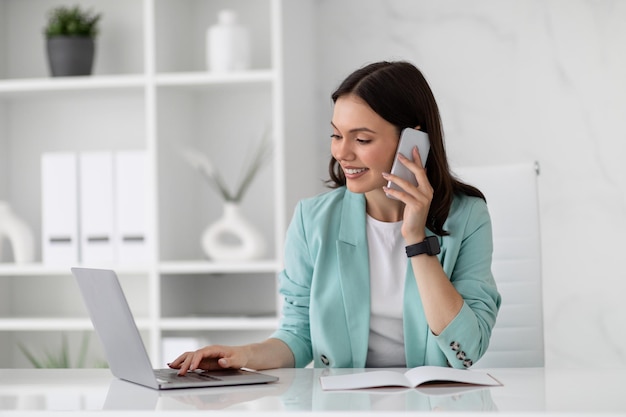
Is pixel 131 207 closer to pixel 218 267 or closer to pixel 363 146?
pixel 218 267

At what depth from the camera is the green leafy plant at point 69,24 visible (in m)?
3.10

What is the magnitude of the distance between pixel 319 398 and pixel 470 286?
604 millimetres

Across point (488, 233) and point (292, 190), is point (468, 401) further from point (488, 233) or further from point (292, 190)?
point (292, 190)

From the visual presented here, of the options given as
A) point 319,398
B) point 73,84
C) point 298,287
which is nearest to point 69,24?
point 73,84

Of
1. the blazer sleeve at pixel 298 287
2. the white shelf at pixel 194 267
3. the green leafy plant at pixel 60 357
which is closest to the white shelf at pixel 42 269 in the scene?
the white shelf at pixel 194 267

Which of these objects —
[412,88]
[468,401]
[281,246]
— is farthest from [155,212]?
[468,401]

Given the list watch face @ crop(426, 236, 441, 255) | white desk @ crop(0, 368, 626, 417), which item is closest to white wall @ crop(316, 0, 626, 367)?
watch face @ crop(426, 236, 441, 255)

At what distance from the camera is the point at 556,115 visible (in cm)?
297

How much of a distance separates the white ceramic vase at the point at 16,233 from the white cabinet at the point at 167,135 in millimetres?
70

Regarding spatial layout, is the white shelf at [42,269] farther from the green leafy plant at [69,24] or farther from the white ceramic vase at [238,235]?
the green leafy plant at [69,24]

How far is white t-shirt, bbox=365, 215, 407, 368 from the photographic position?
1.89 m

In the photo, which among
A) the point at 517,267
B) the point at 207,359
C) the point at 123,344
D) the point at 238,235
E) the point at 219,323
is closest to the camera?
the point at 123,344

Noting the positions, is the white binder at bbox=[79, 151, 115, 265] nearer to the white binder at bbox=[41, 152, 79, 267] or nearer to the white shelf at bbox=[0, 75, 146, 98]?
the white binder at bbox=[41, 152, 79, 267]

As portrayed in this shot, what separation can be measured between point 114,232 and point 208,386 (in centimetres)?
167
